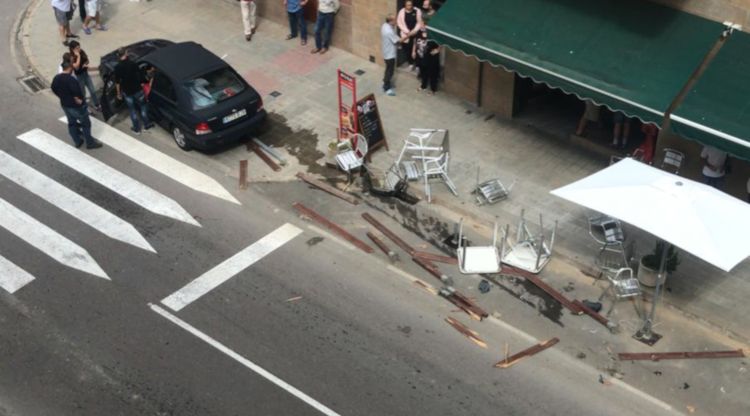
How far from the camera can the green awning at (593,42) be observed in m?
14.0

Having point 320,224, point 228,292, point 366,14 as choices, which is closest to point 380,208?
point 320,224

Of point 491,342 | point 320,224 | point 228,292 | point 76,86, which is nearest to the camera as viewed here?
point 491,342

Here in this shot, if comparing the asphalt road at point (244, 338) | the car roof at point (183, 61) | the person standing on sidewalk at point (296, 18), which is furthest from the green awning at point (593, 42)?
the person standing on sidewalk at point (296, 18)

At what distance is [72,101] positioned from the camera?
16266 mm

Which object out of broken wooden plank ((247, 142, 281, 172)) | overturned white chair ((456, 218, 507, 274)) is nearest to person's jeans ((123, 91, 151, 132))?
broken wooden plank ((247, 142, 281, 172))

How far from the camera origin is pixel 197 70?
650 inches


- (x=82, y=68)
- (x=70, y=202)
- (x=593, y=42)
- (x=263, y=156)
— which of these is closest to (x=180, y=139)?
(x=263, y=156)

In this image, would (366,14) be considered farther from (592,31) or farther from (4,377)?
(4,377)

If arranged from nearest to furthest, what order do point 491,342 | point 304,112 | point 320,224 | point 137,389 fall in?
1. point 137,389
2. point 491,342
3. point 320,224
4. point 304,112

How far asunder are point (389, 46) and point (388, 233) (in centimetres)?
526

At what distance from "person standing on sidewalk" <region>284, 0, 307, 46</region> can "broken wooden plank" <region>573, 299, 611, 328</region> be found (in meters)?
10.4

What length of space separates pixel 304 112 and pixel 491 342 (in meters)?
7.59

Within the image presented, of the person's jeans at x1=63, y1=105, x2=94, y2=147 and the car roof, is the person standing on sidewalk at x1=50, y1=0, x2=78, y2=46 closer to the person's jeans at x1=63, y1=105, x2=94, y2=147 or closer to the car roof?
the car roof

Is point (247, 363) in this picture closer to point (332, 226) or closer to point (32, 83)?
point (332, 226)
